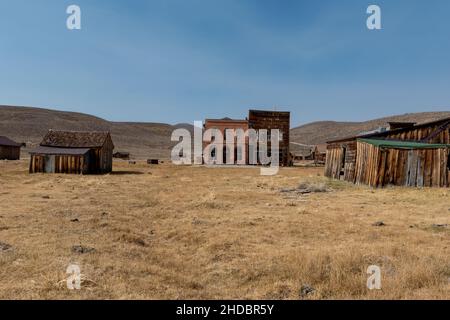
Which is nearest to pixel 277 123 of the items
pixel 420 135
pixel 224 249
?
pixel 420 135

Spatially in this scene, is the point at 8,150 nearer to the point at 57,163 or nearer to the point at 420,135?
the point at 57,163

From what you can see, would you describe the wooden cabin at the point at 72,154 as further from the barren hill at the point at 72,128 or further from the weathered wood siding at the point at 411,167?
the barren hill at the point at 72,128

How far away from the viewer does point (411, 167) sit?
20.0 metres

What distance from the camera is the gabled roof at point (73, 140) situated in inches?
1416

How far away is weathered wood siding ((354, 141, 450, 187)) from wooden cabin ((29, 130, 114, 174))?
976 inches

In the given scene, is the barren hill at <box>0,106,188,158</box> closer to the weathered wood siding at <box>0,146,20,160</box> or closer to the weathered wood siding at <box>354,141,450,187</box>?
the weathered wood siding at <box>0,146,20,160</box>

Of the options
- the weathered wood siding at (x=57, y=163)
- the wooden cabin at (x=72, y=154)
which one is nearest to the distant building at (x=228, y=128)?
the wooden cabin at (x=72, y=154)

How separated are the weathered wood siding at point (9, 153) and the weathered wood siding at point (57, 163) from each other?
87.5ft

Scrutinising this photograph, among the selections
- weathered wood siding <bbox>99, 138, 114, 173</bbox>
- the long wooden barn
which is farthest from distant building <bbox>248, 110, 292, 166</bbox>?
the long wooden barn

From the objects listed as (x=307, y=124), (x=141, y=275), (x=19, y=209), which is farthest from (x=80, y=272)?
(x=307, y=124)

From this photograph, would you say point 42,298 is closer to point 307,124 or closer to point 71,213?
point 71,213

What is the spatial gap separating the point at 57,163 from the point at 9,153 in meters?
29.2

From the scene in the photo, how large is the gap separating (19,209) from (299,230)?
31.3 ft
